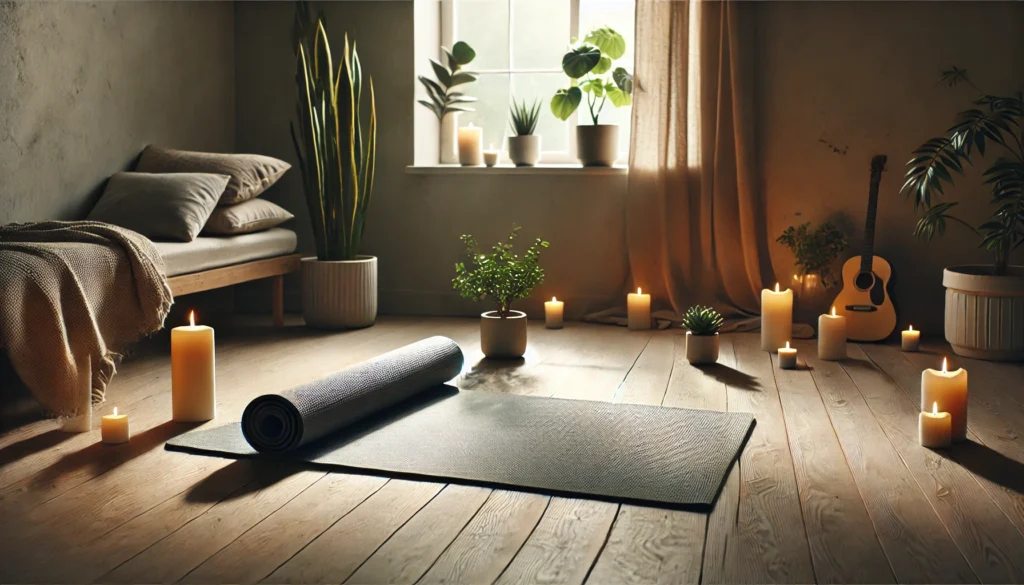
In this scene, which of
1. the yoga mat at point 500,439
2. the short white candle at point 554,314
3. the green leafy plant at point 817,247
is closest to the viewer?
the yoga mat at point 500,439

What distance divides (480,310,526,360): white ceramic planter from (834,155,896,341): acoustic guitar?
143cm

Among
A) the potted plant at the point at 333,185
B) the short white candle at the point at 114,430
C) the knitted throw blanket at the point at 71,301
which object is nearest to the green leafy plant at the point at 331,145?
the potted plant at the point at 333,185

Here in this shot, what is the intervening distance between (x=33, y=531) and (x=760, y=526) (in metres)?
1.37

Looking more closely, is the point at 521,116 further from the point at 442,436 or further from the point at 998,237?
the point at 442,436

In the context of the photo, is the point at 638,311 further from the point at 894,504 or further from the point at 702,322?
the point at 894,504

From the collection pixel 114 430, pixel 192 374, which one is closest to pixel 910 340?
pixel 192 374

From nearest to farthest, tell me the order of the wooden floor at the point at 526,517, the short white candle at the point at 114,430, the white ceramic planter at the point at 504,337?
A: the wooden floor at the point at 526,517 < the short white candle at the point at 114,430 < the white ceramic planter at the point at 504,337

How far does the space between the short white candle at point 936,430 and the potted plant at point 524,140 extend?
2658mm

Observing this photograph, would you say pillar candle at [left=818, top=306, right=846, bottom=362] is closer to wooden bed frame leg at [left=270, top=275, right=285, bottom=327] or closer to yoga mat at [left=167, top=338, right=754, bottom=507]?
yoga mat at [left=167, top=338, right=754, bottom=507]

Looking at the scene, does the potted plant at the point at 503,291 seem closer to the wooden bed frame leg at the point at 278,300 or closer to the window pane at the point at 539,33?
the wooden bed frame leg at the point at 278,300

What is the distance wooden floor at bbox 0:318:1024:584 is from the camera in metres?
1.59

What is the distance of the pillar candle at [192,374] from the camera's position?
249cm

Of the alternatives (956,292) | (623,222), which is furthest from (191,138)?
(956,292)

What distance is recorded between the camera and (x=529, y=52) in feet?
15.7
